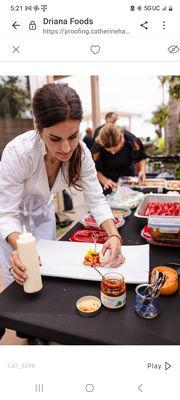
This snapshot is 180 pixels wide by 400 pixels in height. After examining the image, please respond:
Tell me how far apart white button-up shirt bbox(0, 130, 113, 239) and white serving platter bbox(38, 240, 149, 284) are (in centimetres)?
11

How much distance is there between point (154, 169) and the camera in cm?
217

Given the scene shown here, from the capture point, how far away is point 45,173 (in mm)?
851

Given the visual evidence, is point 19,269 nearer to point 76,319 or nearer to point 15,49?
point 76,319

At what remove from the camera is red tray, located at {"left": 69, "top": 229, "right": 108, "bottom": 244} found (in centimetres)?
89

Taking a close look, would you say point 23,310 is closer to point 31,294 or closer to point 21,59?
point 31,294

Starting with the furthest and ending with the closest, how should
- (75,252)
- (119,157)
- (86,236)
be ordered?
(119,157)
(86,236)
(75,252)

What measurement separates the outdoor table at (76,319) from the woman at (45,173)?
62 millimetres

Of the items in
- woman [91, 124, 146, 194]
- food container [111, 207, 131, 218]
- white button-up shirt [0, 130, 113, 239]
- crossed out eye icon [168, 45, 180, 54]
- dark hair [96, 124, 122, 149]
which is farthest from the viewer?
woman [91, 124, 146, 194]

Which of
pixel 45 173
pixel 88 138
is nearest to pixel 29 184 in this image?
pixel 45 173

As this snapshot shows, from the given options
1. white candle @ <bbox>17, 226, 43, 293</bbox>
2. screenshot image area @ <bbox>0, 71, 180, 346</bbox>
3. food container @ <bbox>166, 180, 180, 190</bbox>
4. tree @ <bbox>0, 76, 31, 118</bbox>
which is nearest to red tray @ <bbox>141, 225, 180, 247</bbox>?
screenshot image area @ <bbox>0, 71, 180, 346</bbox>

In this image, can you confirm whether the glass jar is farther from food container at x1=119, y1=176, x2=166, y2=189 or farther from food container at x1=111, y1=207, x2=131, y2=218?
food container at x1=119, y1=176, x2=166, y2=189

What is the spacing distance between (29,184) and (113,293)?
44 cm

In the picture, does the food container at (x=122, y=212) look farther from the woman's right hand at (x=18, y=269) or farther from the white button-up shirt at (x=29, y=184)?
the woman's right hand at (x=18, y=269)
